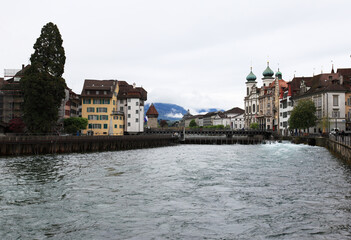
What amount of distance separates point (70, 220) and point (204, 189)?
9.68 meters

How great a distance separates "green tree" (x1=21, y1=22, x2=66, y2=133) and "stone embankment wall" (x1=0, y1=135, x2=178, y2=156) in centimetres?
454

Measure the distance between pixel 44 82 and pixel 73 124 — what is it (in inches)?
1001

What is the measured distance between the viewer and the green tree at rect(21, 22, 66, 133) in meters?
57.2

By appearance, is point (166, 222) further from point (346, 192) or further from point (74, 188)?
point (346, 192)

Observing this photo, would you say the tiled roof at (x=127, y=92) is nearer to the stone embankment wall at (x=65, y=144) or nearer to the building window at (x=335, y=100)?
the stone embankment wall at (x=65, y=144)

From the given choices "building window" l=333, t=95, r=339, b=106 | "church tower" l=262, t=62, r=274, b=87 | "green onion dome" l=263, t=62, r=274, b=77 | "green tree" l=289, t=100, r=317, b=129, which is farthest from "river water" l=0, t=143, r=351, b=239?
"green onion dome" l=263, t=62, r=274, b=77

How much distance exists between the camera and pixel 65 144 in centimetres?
5709

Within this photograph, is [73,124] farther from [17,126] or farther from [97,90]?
[17,126]

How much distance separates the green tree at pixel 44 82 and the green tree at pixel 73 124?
64.5 ft

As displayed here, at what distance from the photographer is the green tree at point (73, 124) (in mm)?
80500

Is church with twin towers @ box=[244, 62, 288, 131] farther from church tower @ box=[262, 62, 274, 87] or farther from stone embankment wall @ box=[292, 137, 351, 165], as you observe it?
stone embankment wall @ box=[292, 137, 351, 165]

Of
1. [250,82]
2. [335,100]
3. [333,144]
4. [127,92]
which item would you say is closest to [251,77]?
[250,82]

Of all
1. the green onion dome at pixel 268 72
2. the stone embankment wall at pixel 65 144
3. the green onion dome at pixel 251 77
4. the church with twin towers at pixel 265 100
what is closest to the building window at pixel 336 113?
the church with twin towers at pixel 265 100

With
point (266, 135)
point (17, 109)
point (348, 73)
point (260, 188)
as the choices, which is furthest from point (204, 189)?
point (266, 135)
